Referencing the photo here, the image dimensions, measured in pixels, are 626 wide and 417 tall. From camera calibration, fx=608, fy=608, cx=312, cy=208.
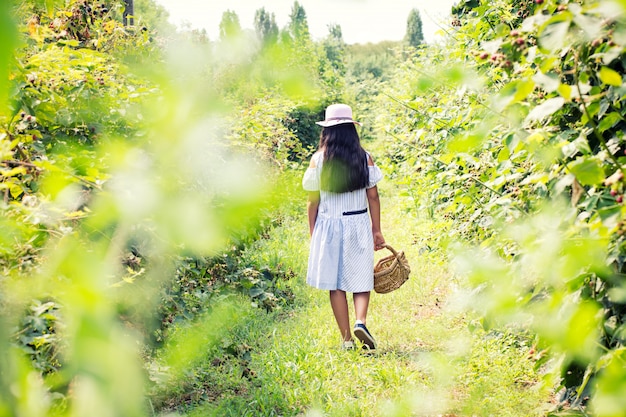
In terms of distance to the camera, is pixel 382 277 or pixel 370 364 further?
pixel 382 277

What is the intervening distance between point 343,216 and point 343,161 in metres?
0.44

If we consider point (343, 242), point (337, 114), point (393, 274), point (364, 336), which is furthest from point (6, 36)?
point (393, 274)

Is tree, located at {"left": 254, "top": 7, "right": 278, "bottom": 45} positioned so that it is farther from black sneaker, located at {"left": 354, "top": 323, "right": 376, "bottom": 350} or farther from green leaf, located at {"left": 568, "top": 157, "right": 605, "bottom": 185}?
black sneaker, located at {"left": 354, "top": 323, "right": 376, "bottom": 350}

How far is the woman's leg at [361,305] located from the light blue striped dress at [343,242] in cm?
6

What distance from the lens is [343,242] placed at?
4.55 metres

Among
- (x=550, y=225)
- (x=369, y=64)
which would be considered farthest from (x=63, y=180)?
(x=369, y=64)

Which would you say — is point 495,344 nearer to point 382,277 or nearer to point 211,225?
point 382,277

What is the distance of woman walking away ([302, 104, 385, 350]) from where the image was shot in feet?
14.4

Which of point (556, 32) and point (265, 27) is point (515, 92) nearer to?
point (556, 32)

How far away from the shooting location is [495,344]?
→ 13.5ft

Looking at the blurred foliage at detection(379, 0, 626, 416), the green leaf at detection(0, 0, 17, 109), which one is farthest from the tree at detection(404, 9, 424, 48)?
the green leaf at detection(0, 0, 17, 109)

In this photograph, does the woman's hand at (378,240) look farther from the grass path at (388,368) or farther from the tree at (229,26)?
the tree at (229,26)

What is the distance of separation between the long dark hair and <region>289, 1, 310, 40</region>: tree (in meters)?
3.62

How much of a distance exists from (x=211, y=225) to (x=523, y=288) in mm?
1426
